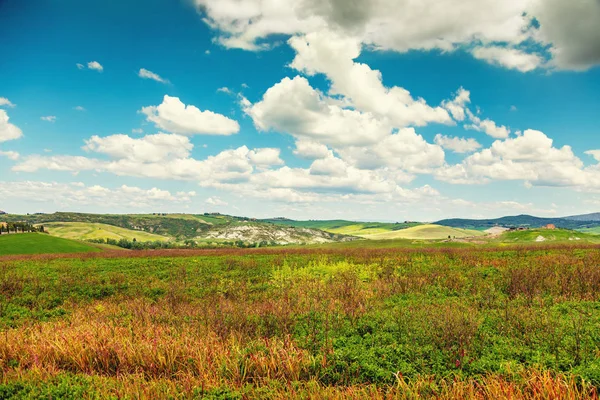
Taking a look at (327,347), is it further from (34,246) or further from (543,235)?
(543,235)

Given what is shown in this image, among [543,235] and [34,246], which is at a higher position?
[543,235]

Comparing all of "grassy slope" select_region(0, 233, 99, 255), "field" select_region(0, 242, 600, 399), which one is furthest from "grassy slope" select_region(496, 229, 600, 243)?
"grassy slope" select_region(0, 233, 99, 255)

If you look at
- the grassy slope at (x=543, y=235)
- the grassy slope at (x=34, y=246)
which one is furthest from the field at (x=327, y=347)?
the grassy slope at (x=543, y=235)

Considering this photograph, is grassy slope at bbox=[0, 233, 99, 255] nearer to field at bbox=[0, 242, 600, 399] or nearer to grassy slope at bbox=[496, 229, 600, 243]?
field at bbox=[0, 242, 600, 399]

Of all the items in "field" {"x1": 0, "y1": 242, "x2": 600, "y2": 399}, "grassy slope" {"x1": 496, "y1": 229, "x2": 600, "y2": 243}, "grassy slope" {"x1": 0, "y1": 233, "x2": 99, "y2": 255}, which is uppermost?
"field" {"x1": 0, "y1": 242, "x2": 600, "y2": 399}

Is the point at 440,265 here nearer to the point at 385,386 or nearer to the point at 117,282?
the point at 385,386

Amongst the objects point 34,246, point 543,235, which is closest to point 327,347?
point 34,246

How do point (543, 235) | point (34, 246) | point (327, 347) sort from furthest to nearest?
1. point (543, 235)
2. point (34, 246)
3. point (327, 347)

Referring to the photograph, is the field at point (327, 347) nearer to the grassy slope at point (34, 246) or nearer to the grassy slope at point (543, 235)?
the grassy slope at point (34, 246)

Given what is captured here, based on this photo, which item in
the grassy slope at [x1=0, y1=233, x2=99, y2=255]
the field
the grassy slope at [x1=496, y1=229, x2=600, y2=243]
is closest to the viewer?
the field

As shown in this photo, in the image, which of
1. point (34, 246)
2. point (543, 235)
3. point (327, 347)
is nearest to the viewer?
point (327, 347)

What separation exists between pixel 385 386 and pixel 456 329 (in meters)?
3.63

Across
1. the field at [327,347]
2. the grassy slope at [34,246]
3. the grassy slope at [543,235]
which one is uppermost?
the field at [327,347]

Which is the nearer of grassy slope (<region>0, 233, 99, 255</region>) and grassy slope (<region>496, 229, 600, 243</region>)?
grassy slope (<region>0, 233, 99, 255</region>)
